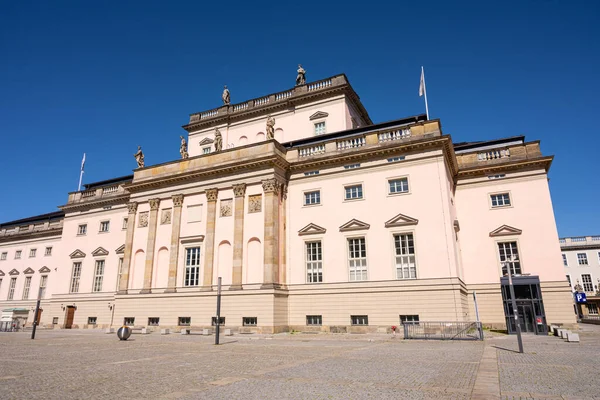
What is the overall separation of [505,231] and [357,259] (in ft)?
40.5

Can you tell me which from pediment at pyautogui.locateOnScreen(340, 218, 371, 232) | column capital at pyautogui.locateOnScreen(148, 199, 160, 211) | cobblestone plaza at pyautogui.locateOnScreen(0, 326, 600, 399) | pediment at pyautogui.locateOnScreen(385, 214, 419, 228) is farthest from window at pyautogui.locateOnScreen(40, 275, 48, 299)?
pediment at pyautogui.locateOnScreen(385, 214, 419, 228)

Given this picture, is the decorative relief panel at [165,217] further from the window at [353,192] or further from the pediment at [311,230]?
the window at [353,192]

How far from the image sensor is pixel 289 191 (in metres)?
34.5

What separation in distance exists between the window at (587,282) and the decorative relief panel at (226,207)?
63.0 meters

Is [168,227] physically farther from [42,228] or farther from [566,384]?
→ [566,384]

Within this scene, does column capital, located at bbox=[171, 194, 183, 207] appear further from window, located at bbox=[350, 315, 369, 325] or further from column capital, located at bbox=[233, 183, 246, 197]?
window, located at bbox=[350, 315, 369, 325]

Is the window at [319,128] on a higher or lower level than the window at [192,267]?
higher

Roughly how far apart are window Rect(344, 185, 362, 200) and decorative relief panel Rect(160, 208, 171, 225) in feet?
55.1

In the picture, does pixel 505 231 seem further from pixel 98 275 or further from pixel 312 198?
pixel 98 275

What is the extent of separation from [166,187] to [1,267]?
34.8 metres

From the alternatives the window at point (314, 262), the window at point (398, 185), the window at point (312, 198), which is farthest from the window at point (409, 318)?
the window at point (312, 198)

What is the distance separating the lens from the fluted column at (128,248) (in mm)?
36656

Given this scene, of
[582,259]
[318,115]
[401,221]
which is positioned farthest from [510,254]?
[582,259]

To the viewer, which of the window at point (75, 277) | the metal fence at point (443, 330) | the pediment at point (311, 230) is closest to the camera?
the metal fence at point (443, 330)
